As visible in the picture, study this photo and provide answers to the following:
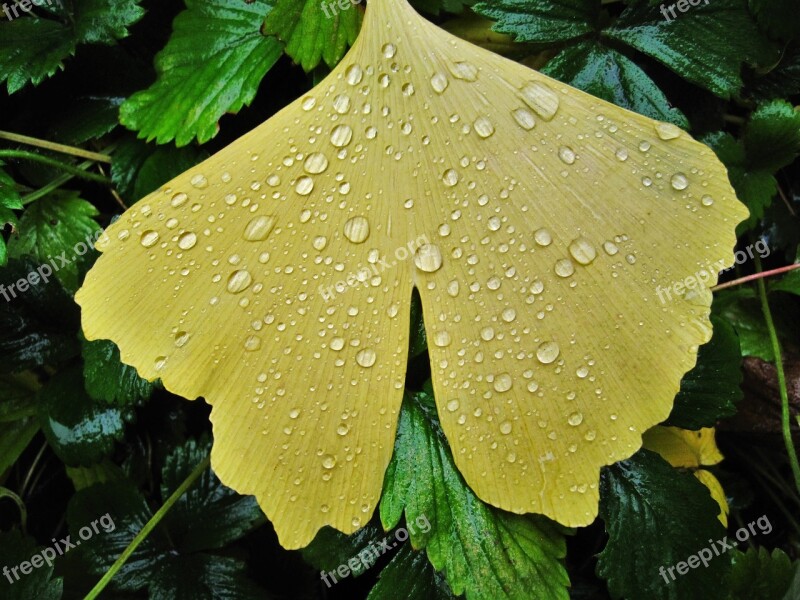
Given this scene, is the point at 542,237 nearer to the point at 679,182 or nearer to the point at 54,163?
the point at 679,182

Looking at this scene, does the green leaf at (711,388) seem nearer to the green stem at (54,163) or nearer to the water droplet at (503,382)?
the water droplet at (503,382)

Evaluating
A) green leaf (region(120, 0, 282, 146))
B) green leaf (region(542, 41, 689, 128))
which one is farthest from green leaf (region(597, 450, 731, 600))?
green leaf (region(120, 0, 282, 146))

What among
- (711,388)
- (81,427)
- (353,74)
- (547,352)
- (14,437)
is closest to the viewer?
(547,352)

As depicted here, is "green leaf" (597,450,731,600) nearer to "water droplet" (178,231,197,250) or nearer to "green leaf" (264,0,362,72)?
"water droplet" (178,231,197,250)

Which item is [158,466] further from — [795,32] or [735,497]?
[795,32]

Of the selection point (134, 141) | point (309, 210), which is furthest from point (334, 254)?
point (134, 141)

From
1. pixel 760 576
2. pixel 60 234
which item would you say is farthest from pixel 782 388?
pixel 60 234
